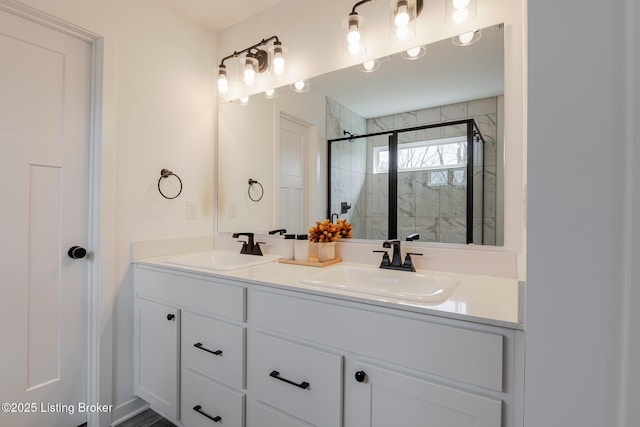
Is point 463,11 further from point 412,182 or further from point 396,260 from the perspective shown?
point 396,260

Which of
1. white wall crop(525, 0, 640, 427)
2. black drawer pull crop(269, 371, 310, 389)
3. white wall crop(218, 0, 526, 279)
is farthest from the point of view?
white wall crop(218, 0, 526, 279)

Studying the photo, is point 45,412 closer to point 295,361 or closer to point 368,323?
point 295,361

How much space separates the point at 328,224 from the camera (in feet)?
5.34

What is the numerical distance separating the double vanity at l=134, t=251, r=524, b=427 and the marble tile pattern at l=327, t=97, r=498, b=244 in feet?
0.69

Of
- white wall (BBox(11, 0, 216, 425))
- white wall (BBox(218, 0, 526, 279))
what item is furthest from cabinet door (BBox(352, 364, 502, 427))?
A: white wall (BBox(11, 0, 216, 425))

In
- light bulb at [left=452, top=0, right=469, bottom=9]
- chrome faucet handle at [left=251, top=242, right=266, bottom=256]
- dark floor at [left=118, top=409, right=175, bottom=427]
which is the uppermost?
light bulb at [left=452, top=0, right=469, bottom=9]

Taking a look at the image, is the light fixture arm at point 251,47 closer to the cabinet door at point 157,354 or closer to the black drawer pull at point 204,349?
the cabinet door at point 157,354

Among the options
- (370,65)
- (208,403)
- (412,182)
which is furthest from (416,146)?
(208,403)

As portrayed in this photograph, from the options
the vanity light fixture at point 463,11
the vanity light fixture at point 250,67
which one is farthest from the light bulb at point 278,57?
the vanity light fixture at point 463,11

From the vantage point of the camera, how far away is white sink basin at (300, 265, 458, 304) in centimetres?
109

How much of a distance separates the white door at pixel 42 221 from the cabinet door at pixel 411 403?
1.51 meters

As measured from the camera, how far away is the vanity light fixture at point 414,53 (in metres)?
1.41

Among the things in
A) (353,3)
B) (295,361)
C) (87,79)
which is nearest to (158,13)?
(87,79)

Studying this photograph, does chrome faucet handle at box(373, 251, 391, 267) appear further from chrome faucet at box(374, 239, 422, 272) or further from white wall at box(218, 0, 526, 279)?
white wall at box(218, 0, 526, 279)
